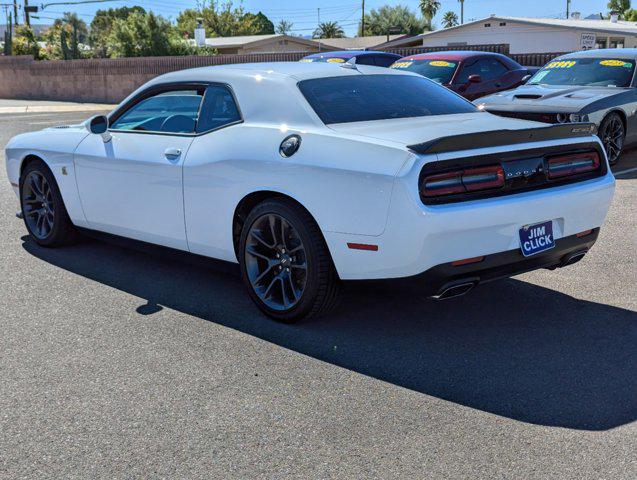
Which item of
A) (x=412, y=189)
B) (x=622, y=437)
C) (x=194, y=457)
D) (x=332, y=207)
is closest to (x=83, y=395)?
(x=194, y=457)

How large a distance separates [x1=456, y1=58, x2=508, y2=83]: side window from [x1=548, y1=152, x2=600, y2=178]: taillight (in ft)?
26.7

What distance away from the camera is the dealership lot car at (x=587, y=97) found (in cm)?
920

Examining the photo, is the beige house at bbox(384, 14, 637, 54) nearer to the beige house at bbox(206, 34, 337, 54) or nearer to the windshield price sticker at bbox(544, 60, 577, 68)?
the beige house at bbox(206, 34, 337, 54)

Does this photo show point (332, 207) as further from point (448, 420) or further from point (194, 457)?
point (194, 457)

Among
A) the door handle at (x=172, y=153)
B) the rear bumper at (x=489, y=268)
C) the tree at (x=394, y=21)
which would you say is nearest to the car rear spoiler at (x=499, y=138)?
the rear bumper at (x=489, y=268)

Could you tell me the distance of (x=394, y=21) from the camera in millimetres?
83812

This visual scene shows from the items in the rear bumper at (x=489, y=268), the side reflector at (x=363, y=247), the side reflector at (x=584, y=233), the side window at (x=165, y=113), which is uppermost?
the side window at (x=165, y=113)

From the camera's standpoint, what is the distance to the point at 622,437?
10.6ft

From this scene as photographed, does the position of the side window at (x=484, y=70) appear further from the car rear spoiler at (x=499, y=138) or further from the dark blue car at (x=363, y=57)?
the car rear spoiler at (x=499, y=138)

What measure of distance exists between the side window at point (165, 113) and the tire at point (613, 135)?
6014 mm

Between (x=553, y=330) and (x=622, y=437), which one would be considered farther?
(x=553, y=330)

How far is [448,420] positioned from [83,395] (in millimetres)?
1763

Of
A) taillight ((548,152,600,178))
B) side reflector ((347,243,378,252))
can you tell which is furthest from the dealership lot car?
side reflector ((347,243,378,252))

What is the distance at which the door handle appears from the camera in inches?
201
